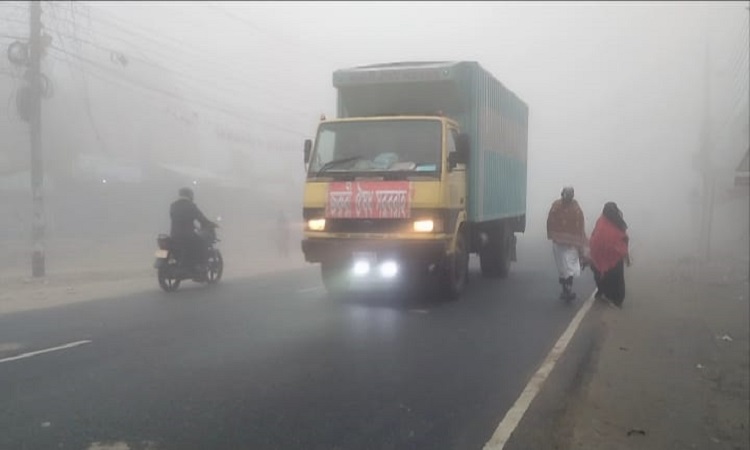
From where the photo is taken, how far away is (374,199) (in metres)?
10.3

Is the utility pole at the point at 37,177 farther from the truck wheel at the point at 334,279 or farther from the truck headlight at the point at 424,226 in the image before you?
the truck headlight at the point at 424,226

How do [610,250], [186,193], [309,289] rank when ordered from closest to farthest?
[610,250] → [186,193] → [309,289]

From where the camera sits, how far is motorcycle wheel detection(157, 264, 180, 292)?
43.0ft

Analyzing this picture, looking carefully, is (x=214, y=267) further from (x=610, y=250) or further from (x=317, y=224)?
(x=610, y=250)

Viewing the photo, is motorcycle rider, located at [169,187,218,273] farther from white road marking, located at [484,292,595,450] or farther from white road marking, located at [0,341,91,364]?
white road marking, located at [484,292,595,450]

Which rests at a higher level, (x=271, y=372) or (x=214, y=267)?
(x=214, y=267)

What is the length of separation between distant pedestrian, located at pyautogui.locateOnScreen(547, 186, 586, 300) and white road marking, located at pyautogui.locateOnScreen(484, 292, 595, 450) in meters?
1.56

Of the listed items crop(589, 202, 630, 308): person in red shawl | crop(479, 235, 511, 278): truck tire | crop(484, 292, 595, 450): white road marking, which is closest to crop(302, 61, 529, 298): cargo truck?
crop(479, 235, 511, 278): truck tire

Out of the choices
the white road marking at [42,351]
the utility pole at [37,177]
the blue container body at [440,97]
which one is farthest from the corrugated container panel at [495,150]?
the utility pole at [37,177]

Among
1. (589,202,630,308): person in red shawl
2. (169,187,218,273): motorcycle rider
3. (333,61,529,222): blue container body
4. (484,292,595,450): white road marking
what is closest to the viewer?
(484,292,595,450): white road marking

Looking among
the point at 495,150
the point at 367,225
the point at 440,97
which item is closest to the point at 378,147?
the point at 367,225

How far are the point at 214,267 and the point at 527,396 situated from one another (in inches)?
361

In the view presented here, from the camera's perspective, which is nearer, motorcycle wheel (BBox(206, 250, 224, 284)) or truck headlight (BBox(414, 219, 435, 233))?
truck headlight (BBox(414, 219, 435, 233))

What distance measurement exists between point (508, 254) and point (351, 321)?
6777 millimetres
